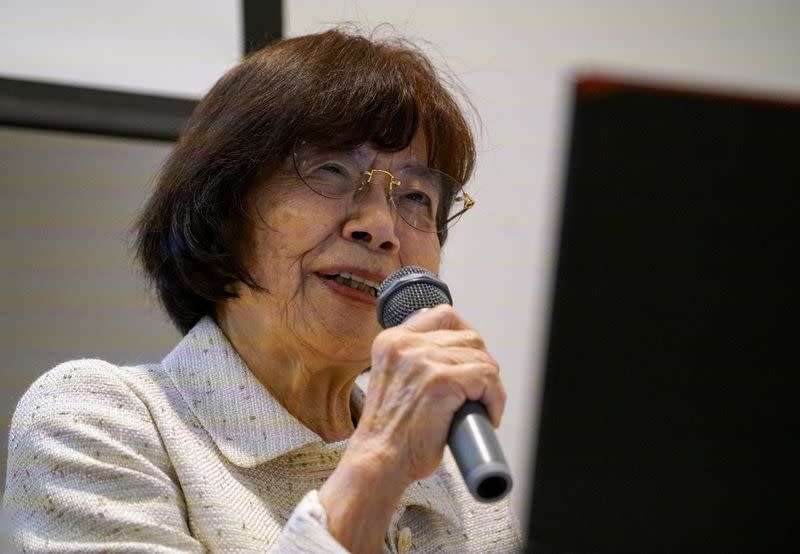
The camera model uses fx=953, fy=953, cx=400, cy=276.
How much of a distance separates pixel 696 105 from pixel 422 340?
0.54 meters

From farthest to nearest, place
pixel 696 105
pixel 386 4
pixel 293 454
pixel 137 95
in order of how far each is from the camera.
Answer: pixel 386 4, pixel 137 95, pixel 293 454, pixel 696 105

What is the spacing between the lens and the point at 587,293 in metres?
0.66

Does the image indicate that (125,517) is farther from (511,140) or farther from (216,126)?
(511,140)

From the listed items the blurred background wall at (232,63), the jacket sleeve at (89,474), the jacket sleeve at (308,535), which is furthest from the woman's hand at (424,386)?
the blurred background wall at (232,63)

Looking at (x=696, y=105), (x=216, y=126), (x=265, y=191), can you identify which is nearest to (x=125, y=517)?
(x=265, y=191)

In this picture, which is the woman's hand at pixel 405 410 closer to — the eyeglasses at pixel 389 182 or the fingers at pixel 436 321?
the fingers at pixel 436 321

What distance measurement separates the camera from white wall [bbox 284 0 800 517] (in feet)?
8.79

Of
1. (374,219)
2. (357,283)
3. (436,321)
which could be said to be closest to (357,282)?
(357,283)

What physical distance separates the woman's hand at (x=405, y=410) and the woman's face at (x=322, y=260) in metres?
0.33

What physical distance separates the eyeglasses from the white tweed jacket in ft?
1.02

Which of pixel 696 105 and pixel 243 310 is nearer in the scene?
pixel 696 105

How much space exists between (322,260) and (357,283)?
2.6 inches

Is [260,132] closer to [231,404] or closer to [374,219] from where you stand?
[374,219]

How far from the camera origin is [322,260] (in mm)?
1491
